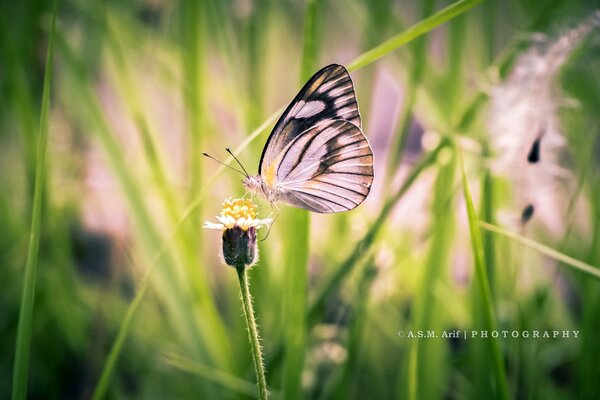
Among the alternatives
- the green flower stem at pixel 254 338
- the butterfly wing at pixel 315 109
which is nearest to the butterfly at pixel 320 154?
the butterfly wing at pixel 315 109

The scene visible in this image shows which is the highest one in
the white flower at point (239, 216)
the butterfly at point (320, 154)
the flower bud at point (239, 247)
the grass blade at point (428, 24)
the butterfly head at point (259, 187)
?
the grass blade at point (428, 24)

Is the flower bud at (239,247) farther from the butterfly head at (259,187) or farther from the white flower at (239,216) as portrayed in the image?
the butterfly head at (259,187)

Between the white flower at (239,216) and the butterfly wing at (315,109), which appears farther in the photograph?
the butterfly wing at (315,109)

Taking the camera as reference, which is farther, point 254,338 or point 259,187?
point 259,187

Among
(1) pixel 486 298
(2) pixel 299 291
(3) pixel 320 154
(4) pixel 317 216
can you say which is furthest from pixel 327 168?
(4) pixel 317 216

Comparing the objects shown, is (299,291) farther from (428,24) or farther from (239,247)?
(428,24)

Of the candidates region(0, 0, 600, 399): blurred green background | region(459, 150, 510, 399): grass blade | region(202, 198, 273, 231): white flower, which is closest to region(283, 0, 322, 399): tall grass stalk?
region(0, 0, 600, 399): blurred green background
